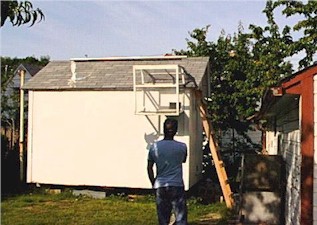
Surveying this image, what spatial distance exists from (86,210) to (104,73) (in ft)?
13.2

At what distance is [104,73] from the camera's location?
14.3 m

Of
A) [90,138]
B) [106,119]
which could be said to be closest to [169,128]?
[106,119]

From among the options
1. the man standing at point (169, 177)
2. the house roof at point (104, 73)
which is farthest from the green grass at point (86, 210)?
Result: the man standing at point (169, 177)

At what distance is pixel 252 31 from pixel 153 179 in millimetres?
12774

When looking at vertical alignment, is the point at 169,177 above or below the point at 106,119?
below

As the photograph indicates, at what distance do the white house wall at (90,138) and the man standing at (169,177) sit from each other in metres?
6.83

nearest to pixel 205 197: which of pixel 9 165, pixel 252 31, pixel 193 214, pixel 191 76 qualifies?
pixel 193 214

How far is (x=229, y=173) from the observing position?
17.7 meters

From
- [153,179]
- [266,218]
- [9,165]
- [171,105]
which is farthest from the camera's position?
[9,165]

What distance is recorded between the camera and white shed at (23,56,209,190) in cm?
1303

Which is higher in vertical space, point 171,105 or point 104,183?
point 171,105

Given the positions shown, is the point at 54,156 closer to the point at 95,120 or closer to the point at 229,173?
the point at 95,120

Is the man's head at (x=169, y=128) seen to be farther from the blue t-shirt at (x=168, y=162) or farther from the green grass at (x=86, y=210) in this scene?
the green grass at (x=86, y=210)

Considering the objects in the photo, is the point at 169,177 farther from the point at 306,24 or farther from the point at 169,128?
the point at 306,24
